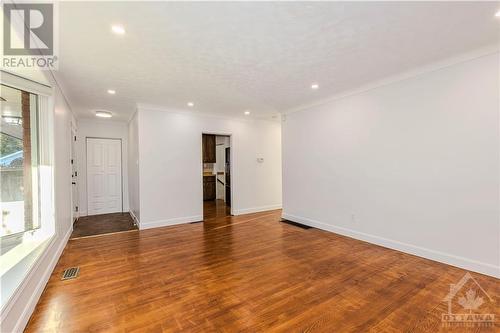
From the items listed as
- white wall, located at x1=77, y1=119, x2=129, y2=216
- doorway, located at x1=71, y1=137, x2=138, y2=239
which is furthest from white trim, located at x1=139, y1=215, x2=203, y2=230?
white wall, located at x1=77, y1=119, x2=129, y2=216

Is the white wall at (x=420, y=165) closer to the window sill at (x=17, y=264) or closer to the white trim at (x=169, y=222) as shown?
the white trim at (x=169, y=222)

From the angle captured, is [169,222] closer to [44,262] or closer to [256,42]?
[44,262]

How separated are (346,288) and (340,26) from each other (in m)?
2.66

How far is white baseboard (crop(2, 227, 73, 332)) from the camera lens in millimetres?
1840

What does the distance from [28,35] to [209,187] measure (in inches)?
260

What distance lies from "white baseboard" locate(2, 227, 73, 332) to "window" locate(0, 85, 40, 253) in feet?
1.04

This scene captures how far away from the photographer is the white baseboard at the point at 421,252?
2.68 metres

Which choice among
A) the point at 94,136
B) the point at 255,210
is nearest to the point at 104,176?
the point at 94,136

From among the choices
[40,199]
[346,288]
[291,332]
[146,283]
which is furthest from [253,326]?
[40,199]

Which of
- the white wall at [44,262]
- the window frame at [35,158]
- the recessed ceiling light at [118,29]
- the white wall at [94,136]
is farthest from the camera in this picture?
the white wall at [94,136]

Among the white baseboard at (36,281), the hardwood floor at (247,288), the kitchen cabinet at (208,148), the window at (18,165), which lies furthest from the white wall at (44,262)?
the kitchen cabinet at (208,148)

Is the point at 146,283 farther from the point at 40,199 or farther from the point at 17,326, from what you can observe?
the point at 40,199

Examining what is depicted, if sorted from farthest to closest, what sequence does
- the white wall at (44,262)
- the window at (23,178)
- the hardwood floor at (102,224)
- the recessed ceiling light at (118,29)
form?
the hardwood floor at (102,224)
the window at (23,178)
the recessed ceiling light at (118,29)
the white wall at (44,262)

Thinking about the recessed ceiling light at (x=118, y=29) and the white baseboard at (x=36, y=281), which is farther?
the recessed ceiling light at (x=118, y=29)
